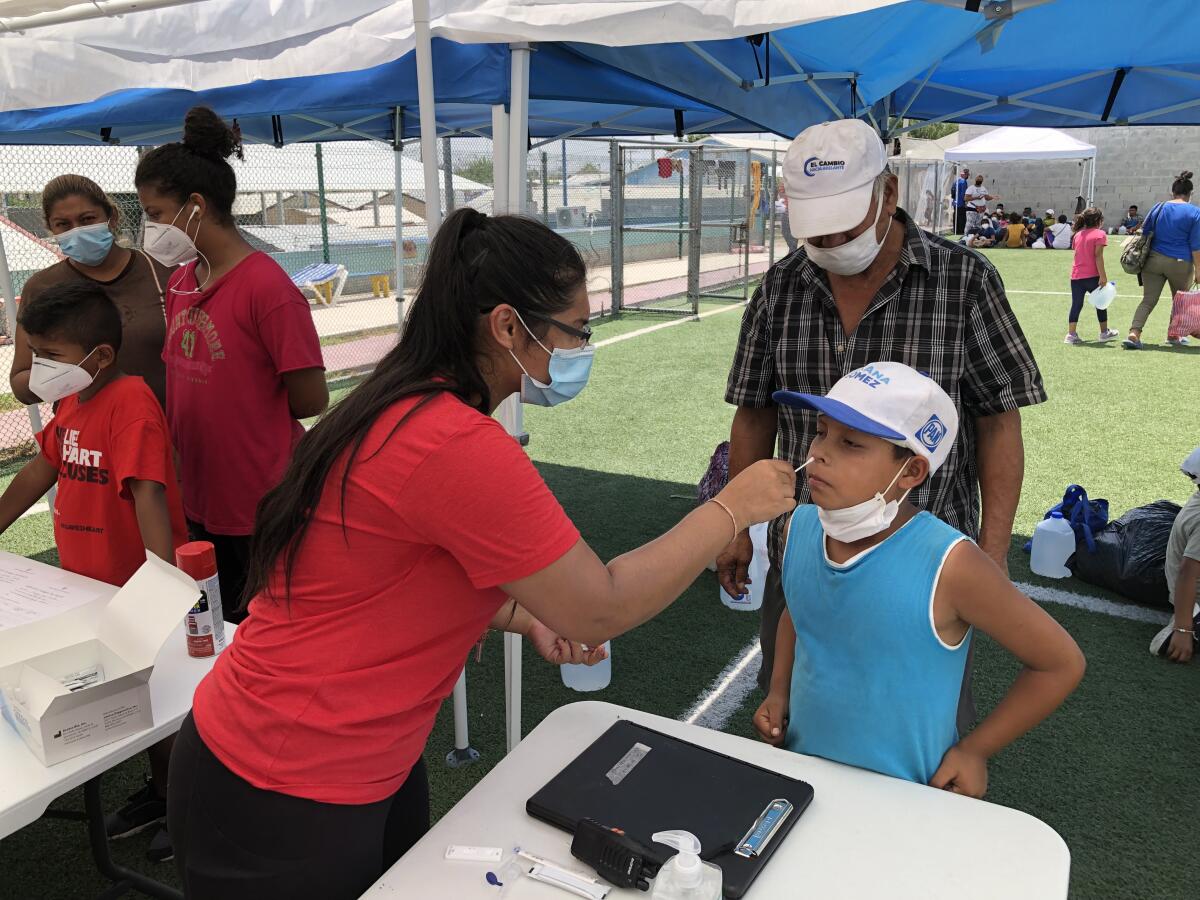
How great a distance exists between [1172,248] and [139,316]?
1136cm

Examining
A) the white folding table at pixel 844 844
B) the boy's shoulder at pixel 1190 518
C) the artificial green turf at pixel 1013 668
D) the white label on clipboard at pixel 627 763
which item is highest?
the white label on clipboard at pixel 627 763

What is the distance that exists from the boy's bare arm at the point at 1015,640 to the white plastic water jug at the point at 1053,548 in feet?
11.0

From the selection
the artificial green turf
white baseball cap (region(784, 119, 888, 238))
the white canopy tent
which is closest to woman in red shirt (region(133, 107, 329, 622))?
the artificial green turf

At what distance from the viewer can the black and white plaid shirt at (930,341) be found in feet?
7.20

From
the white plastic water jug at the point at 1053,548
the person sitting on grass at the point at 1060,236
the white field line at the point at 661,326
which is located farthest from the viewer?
the person sitting on grass at the point at 1060,236

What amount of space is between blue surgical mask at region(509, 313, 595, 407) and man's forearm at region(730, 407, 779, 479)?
102 cm

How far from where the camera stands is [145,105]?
13.4ft

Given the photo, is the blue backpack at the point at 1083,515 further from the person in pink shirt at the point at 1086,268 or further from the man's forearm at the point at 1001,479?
the person in pink shirt at the point at 1086,268

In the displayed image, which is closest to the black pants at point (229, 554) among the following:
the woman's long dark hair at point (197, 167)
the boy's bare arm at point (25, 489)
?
the boy's bare arm at point (25, 489)

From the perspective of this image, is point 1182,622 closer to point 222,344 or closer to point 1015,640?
point 1015,640

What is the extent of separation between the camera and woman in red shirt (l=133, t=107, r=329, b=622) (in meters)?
2.68

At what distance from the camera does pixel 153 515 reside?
2316mm

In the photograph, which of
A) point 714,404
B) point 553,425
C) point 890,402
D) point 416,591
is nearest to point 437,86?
point 890,402

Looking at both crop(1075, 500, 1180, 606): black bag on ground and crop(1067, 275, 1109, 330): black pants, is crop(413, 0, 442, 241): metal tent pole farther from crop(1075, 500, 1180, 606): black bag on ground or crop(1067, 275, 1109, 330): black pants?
crop(1067, 275, 1109, 330): black pants
